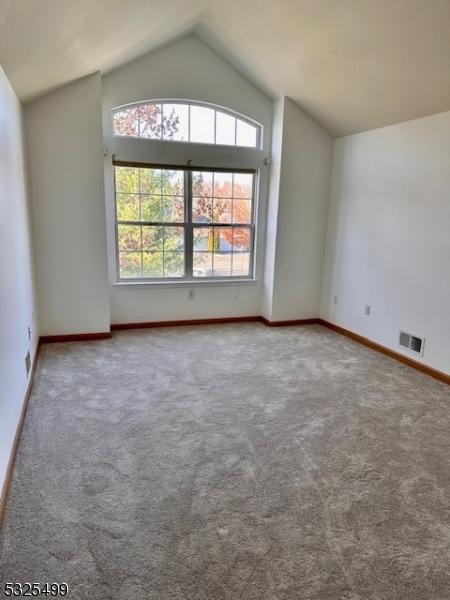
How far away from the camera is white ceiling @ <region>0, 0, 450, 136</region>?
2.27 m

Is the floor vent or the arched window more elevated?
the arched window

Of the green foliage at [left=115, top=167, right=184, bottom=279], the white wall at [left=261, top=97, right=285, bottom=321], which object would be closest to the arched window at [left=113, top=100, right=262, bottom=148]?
the white wall at [left=261, top=97, right=285, bottom=321]

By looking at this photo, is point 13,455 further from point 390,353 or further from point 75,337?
point 390,353

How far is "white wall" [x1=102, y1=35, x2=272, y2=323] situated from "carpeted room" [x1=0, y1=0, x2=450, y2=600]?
0.02 metres

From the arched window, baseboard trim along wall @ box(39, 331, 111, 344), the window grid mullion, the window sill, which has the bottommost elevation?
baseboard trim along wall @ box(39, 331, 111, 344)

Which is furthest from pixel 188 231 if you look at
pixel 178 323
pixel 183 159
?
pixel 178 323

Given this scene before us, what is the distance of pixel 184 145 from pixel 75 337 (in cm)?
246

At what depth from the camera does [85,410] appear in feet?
8.70

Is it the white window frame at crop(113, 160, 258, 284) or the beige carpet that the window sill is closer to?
the white window frame at crop(113, 160, 258, 284)

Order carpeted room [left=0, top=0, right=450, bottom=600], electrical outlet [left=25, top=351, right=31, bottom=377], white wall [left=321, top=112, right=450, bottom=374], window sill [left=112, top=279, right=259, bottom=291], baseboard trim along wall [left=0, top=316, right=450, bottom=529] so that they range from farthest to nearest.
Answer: window sill [left=112, top=279, right=259, bottom=291] < white wall [left=321, top=112, right=450, bottom=374] < electrical outlet [left=25, top=351, right=31, bottom=377] < baseboard trim along wall [left=0, top=316, right=450, bottom=529] < carpeted room [left=0, top=0, right=450, bottom=600]

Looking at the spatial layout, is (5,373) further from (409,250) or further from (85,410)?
(409,250)

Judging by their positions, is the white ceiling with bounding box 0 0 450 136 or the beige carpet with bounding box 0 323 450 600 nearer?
the beige carpet with bounding box 0 323 450 600

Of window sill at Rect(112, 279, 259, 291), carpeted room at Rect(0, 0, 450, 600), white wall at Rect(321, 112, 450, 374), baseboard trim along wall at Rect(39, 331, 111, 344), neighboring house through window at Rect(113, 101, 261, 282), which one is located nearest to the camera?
carpeted room at Rect(0, 0, 450, 600)

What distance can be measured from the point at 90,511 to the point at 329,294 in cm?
378
